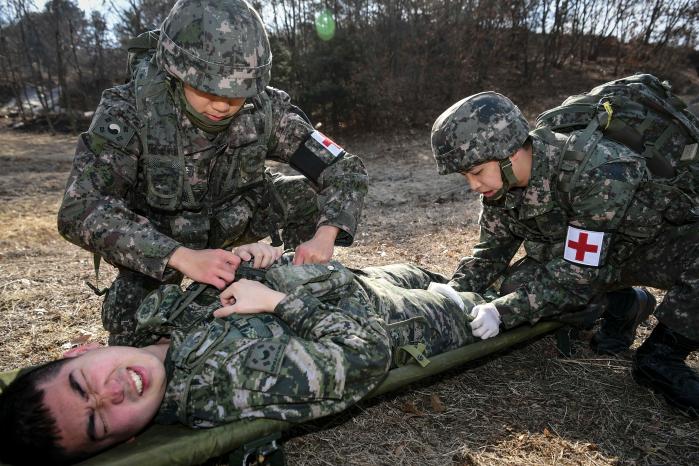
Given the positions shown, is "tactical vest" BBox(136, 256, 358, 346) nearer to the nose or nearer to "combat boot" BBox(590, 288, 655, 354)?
the nose

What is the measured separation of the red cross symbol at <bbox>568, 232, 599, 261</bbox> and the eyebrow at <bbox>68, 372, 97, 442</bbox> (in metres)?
2.36

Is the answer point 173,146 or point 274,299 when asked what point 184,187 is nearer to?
point 173,146

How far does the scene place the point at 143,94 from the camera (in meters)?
2.89

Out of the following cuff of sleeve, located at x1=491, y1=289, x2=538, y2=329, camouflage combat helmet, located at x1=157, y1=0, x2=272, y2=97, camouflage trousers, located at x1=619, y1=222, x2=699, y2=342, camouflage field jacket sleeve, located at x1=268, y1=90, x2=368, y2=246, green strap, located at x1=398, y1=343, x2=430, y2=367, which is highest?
camouflage combat helmet, located at x1=157, y1=0, x2=272, y2=97

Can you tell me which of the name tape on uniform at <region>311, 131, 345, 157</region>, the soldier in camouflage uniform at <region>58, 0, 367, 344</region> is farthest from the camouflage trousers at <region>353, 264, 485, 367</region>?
the name tape on uniform at <region>311, 131, 345, 157</region>

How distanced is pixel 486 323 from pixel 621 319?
3.40ft

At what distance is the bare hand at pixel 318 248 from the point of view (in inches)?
107

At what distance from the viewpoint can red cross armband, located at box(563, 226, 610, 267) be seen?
269 cm

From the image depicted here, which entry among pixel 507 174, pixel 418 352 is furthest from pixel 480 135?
pixel 418 352

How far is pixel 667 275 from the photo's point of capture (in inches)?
117

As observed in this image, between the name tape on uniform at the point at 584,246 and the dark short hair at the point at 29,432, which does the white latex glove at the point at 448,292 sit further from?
the dark short hair at the point at 29,432

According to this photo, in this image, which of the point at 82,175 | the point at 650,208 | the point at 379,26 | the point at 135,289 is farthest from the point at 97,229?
the point at 379,26

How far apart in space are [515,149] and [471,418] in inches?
55.6

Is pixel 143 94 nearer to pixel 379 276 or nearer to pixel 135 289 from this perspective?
pixel 135 289
